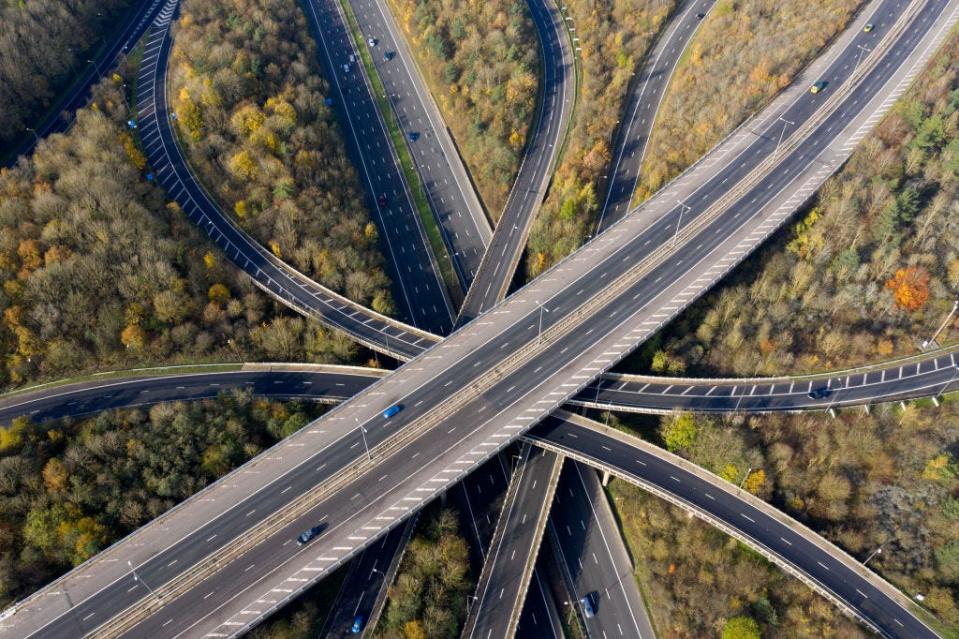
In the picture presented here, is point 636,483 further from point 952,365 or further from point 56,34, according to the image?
point 56,34

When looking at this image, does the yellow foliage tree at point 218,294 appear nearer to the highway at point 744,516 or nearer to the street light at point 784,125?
the highway at point 744,516

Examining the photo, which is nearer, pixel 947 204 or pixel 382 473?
pixel 382 473

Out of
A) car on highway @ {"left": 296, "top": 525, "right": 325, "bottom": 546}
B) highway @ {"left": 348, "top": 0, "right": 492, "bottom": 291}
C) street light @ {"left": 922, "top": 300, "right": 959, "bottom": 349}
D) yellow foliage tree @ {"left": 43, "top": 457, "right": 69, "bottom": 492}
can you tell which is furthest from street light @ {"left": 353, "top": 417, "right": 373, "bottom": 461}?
street light @ {"left": 922, "top": 300, "right": 959, "bottom": 349}

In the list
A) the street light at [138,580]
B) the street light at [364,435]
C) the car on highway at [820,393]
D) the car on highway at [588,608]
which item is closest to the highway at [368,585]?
the street light at [364,435]

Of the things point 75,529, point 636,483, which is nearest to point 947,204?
point 636,483

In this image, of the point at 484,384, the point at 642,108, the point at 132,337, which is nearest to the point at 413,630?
the point at 484,384
